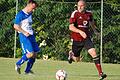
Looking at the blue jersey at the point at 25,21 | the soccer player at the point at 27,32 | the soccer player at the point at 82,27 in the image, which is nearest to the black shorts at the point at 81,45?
the soccer player at the point at 82,27

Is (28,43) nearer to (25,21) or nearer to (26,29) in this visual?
(26,29)

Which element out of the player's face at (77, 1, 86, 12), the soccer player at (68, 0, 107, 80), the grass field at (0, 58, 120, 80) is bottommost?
the grass field at (0, 58, 120, 80)

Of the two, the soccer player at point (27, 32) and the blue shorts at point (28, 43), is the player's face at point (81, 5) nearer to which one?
the soccer player at point (27, 32)

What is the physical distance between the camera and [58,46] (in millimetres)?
20547

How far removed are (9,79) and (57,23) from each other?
8508mm

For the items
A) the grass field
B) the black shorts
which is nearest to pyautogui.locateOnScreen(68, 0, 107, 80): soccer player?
the black shorts

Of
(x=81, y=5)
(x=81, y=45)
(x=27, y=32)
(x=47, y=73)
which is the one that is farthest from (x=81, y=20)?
(x=47, y=73)

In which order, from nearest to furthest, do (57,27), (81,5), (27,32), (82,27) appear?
(81,5) < (82,27) < (27,32) < (57,27)

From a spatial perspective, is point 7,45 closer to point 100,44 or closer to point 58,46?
point 58,46

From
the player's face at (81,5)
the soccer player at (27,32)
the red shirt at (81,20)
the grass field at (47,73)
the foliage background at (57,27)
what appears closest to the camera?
the player's face at (81,5)

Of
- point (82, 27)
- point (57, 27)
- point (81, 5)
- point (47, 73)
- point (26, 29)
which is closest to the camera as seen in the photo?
point (81, 5)

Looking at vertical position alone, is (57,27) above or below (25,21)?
below

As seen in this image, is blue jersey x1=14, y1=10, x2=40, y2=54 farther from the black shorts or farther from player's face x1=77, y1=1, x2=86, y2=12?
player's face x1=77, y1=1, x2=86, y2=12

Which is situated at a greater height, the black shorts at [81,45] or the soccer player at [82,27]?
the soccer player at [82,27]
